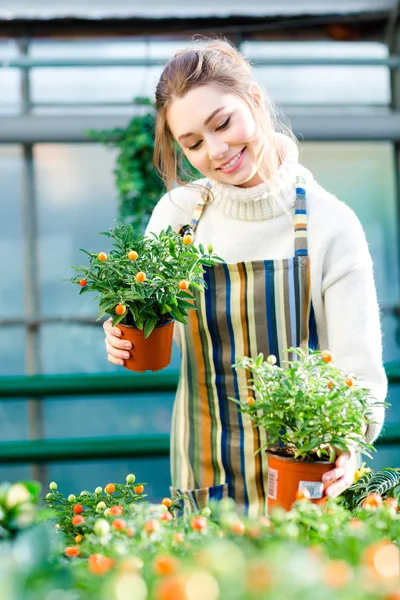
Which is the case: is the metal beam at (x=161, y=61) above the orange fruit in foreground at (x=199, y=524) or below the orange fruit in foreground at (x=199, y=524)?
above

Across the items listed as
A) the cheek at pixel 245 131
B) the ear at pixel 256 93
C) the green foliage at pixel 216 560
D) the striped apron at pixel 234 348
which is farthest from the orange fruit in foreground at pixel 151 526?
the ear at pixel 256 93

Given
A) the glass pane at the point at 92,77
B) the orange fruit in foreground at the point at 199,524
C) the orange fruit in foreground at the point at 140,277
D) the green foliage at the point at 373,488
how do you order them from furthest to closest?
the glass pane at the point at 92,77 < the orange fruit in foreground at the point at 140,277 < the green foliage at the point at 373,488 < the orange fruit in foreground at the point at 199,524

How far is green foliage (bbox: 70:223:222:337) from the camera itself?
143cm

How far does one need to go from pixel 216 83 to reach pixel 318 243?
1.38 ft

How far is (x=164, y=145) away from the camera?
1788 mm

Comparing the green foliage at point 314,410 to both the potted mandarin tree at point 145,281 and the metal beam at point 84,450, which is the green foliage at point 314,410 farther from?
the metal beam at point 84,450

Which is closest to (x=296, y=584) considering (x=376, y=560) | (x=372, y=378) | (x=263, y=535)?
(x=376, y=560)

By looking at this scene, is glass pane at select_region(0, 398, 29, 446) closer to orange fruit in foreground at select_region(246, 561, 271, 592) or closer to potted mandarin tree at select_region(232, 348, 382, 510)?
potted mandarin tree at select_region(232, 348, 382, 510)

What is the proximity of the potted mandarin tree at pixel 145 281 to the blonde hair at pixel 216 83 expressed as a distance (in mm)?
307

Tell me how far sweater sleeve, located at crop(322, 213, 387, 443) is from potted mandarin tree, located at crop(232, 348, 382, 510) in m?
0.23

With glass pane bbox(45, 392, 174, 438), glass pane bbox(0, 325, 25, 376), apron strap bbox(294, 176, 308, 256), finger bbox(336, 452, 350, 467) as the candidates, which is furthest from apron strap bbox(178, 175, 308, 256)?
glass pane bbox(0, 325, 25, 376)

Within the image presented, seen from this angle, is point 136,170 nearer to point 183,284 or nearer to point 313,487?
point 183,284

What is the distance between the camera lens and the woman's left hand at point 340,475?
1.14 metres

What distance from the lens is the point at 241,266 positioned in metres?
1.73
